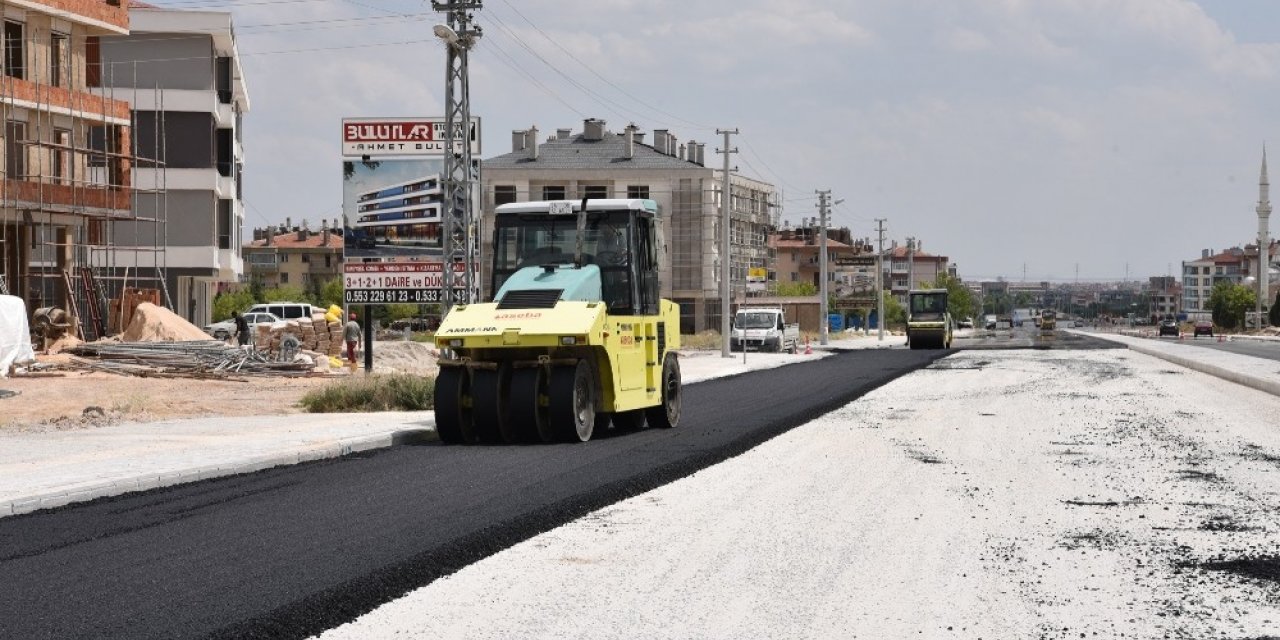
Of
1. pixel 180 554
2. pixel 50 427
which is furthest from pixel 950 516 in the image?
pixel 50 427

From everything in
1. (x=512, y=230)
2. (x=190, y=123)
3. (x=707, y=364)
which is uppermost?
(x=190, y=123)

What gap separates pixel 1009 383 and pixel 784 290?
121 meters

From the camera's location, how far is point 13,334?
3341 centimetres

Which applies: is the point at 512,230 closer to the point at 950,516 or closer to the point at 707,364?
the point at 950,516

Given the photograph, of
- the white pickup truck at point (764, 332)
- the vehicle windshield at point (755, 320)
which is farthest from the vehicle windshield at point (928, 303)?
the vehicle windshield at point (755, 320)

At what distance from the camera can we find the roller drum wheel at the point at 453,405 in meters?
20.3

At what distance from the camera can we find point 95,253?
54.4 metres

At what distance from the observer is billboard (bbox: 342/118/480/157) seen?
102ft

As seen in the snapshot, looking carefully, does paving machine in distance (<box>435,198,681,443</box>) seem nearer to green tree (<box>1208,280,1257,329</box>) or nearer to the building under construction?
the building under construction

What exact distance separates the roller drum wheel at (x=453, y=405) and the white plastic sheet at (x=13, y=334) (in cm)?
1630

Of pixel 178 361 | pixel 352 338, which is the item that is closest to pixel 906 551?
pixel 178 361

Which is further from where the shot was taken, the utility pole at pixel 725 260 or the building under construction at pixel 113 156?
the utility pole at pixel 725 260

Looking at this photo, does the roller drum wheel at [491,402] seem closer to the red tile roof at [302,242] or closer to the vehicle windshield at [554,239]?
the vehicle windshield at [554,239]

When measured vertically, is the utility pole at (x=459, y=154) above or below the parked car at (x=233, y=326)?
above
